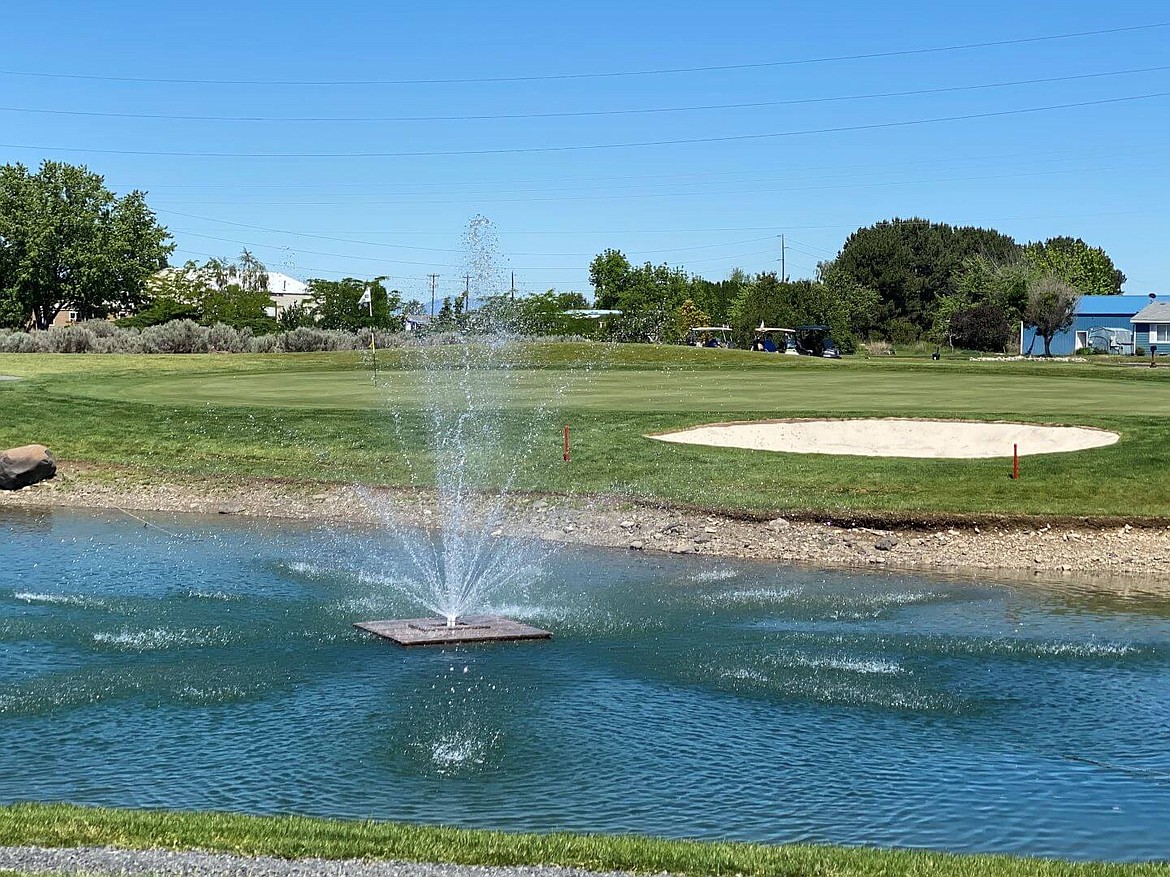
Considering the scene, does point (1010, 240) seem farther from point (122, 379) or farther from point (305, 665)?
point (305, 665)

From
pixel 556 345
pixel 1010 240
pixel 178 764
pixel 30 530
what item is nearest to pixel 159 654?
pixel 178 764

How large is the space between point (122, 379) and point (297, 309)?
2790 inches

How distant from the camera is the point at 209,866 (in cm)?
1041

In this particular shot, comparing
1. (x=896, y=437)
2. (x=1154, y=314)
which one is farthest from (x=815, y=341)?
(x=896, y=437)

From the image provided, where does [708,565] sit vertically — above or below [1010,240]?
below

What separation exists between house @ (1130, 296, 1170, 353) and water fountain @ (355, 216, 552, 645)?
89934 millimetres

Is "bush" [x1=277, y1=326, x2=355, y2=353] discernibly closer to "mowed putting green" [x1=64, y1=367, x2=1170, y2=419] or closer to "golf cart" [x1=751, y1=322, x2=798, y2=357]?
"mowed putting green" [x1=64, y1=367, x2=1170, y2=419]

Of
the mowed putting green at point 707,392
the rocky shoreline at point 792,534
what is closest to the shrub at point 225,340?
the mowed putting green at point 707,392

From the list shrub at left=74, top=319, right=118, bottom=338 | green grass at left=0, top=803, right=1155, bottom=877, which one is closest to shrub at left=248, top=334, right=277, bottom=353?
shrub at left=74, top=319, right=118, bottom=338

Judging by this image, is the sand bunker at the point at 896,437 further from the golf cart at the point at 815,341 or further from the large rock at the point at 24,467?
the golf cart at the point at 815,341

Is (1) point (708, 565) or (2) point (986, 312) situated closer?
(1) point (708, 565)

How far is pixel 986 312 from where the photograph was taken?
12594cm

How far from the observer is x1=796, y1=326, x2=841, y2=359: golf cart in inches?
4392

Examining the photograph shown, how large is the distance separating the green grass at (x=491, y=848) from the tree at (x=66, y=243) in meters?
108
